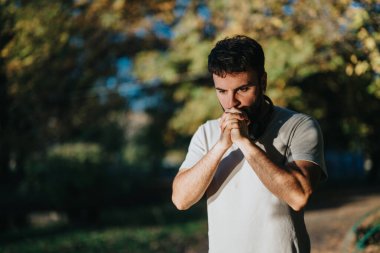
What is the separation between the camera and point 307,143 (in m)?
2.01

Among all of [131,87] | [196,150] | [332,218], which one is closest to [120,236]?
[131,87]

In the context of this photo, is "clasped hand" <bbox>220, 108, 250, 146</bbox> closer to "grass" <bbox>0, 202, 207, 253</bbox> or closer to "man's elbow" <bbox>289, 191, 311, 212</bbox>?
"man's elbow" <bbox>289, 191, 311, 212</bbox>

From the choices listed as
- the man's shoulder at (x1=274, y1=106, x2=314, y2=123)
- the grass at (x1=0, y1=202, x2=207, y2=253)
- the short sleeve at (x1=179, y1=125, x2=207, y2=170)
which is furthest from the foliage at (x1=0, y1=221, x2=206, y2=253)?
the man's shoulder at (x1=274, y1=106, x2=314, y2=123)

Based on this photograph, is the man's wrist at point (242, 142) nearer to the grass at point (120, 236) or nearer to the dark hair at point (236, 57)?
the dark hair at point (236, 57)

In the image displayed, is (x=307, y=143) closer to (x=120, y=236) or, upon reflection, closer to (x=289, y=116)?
(x=289, y=116)

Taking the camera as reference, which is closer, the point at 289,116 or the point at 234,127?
the point at 234,127

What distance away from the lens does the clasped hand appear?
197 cm

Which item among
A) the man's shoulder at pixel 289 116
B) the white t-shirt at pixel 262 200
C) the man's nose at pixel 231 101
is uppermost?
the man's nose at pixel 231 101

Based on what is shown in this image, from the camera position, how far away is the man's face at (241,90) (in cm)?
207

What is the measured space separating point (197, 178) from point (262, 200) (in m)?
0.29

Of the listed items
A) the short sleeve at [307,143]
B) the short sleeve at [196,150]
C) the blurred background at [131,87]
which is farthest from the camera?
the blurred background at [131,87]

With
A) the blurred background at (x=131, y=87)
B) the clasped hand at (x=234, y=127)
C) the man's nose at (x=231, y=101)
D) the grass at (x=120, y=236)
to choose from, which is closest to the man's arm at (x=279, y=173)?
the clasped hand at (x=234, y=127)

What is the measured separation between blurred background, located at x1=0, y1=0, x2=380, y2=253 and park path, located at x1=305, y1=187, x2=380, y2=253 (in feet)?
0.23

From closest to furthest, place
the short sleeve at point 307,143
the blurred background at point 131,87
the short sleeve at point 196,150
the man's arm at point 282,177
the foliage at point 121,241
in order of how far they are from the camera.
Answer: the man's arm at point 282,177
the short sleeve at point 307,143
the short sleeve at point 196,150
the blurred background at point 131,87
the foliage at point 121,241
